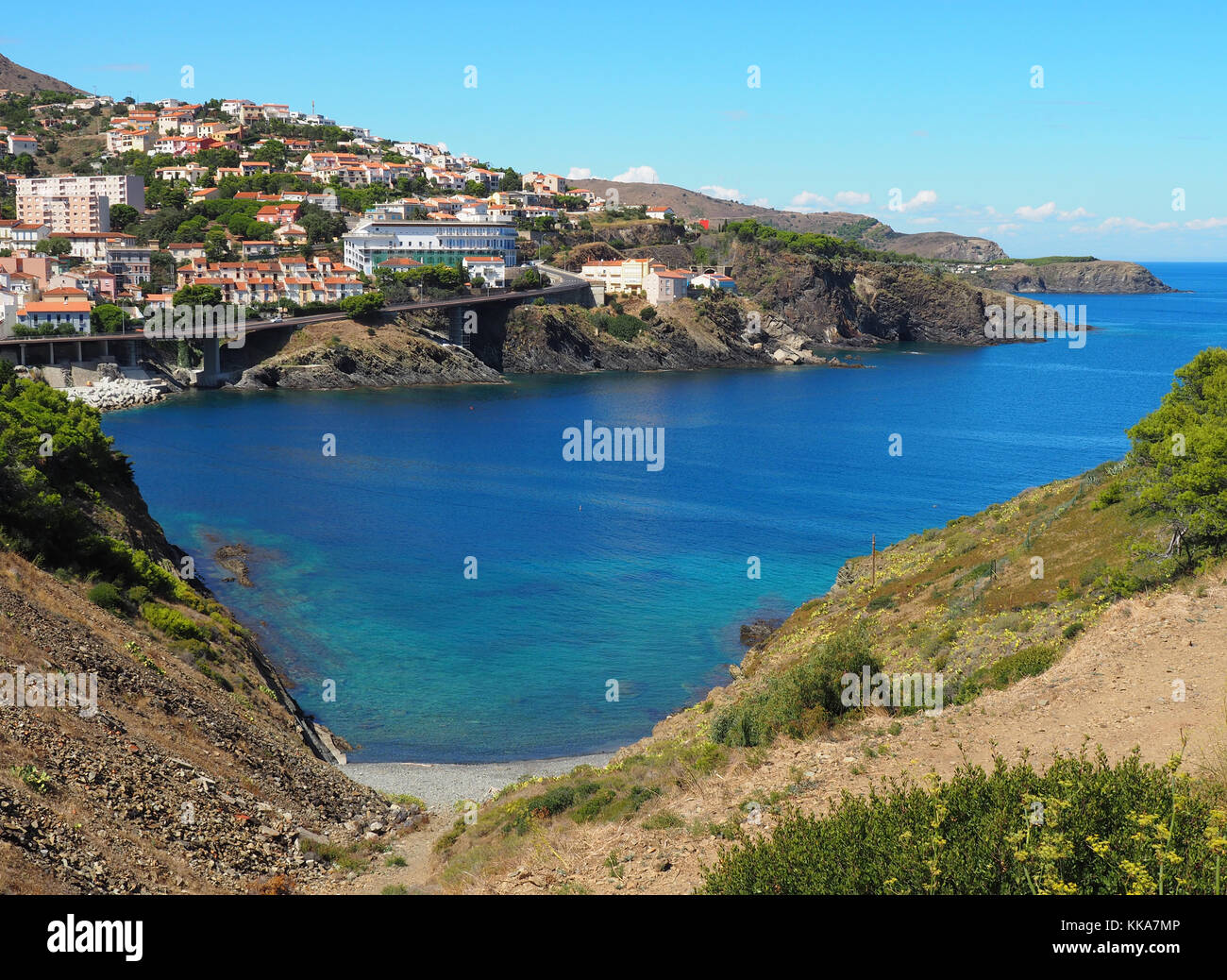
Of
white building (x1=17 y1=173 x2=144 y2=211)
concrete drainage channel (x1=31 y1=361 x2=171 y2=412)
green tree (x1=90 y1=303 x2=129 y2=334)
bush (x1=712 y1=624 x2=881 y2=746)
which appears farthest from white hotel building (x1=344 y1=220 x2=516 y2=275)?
bush (x1=712 y1=624 x2=881 y2=746)

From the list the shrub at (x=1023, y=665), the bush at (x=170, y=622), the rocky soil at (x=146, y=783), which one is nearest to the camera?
the rocky soil at (x=146, y=783)

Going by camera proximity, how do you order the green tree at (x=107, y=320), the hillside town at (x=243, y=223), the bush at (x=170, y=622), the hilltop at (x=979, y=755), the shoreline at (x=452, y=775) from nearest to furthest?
1. the hilltop at (x=979, y=755)
2. the shoreline at (x=452, y=775)
3. the bush at (x=170, y=622)
4. the green tree at (x=107, y=320)
5. the hillside town at (x=243, y=223)

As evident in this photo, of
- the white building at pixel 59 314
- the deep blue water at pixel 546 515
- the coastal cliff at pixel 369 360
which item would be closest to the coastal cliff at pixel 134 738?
the deep blue water at pixel 546 515

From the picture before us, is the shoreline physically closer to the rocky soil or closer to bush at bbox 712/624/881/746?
the rocky soil

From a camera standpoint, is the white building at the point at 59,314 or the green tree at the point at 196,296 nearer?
the white building at the point at 59,314

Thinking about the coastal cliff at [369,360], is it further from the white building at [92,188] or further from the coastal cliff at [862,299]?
the white building at [92,188]
